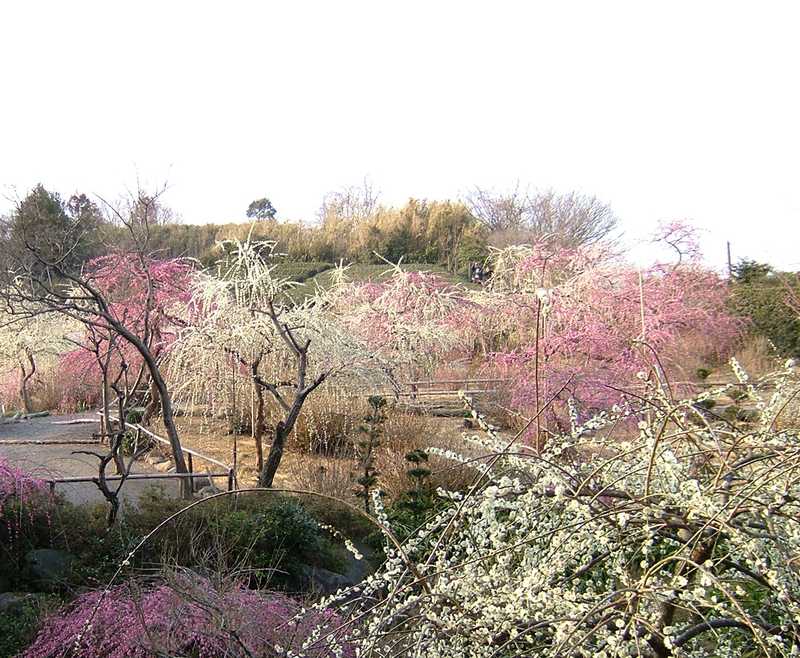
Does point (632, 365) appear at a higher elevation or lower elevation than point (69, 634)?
higher

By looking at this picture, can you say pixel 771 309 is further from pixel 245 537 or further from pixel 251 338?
pixel 245 537

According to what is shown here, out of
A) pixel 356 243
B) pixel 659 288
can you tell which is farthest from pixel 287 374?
pixel 356 243

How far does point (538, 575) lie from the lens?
1618 millimetres

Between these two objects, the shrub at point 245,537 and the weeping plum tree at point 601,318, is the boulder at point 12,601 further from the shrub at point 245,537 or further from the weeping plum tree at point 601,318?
the weeping plum tree at point 601,318

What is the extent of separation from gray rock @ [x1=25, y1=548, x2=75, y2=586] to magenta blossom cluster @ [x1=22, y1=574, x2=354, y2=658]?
89cm

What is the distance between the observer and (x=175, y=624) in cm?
333

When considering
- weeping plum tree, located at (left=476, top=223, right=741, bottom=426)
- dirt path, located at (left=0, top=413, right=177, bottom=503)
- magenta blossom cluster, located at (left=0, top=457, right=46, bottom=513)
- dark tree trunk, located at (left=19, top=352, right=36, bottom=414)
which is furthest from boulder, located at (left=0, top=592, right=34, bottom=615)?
dark tree trunk, located at (left=19, top=352, right=36, bottom=414)

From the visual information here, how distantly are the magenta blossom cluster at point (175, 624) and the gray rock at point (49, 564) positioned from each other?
2.91ft

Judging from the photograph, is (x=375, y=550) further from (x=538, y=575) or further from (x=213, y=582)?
(x=538, y=575)

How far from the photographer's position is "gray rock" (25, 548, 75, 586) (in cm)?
491

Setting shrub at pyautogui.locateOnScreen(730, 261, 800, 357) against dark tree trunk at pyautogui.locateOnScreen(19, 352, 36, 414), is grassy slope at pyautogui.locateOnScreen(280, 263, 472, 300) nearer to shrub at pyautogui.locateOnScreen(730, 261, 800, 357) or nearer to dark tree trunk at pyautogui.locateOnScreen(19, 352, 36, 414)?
shrub at pyautogui.locateOnScreen(730, 261, 800, 357)

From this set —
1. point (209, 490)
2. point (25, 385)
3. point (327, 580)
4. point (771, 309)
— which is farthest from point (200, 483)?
point (771, 309)

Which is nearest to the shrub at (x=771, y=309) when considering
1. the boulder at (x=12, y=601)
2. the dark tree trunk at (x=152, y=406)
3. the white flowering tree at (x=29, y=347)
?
the dark tree trunk at (x=152, y=406)

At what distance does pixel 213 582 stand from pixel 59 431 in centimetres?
911
